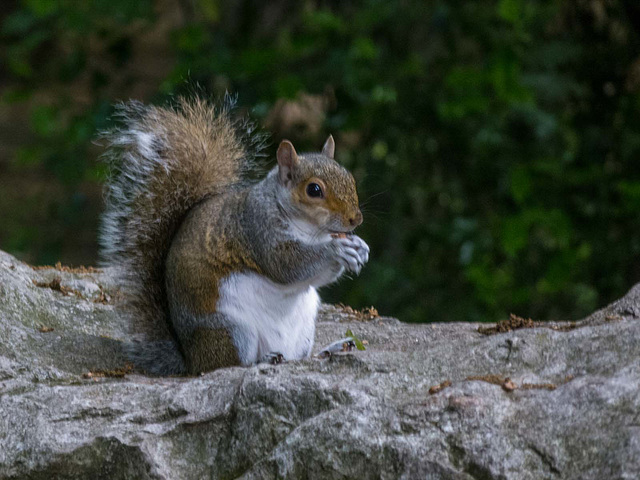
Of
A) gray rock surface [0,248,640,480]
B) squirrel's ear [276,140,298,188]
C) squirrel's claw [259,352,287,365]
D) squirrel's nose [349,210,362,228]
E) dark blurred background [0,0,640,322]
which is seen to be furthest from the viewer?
dark blurred background [0,0,640,322]

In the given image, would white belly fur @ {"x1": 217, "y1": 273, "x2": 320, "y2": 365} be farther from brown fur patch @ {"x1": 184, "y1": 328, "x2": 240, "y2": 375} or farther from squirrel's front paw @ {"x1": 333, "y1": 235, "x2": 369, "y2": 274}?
squirrel's front paw @ {"x1": 333, "y1": 235, "x2": 369, "y2": 274}

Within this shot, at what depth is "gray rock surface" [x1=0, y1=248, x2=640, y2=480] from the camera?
1580mm

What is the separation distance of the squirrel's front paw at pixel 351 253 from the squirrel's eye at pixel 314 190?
16 cm

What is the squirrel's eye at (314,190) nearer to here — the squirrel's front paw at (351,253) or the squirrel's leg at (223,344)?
the squirrel's front paw at (351,253)

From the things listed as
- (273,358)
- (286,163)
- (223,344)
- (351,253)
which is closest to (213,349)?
(223,344)

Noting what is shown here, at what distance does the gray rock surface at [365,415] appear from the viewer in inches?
62.2

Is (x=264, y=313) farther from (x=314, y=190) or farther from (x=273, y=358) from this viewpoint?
(x=314, y=190)

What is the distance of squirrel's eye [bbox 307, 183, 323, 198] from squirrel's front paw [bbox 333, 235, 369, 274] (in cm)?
16

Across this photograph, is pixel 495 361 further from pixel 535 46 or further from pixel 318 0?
pixel 318 0

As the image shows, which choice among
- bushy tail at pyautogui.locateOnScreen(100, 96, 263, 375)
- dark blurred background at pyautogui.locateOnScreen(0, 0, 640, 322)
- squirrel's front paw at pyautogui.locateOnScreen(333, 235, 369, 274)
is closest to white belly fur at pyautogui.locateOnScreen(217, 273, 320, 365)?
squirrel's front paw at pyautogui.locateOnScreen(333, 235, 369, 274)

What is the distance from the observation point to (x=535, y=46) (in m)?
4.17

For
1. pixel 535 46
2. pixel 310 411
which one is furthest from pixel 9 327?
pixel 535 46

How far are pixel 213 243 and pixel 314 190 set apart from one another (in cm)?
31

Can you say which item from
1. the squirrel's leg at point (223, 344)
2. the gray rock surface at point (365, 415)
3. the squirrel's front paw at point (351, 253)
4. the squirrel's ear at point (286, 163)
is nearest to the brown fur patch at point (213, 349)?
the squirrel's leg at point (223, 344)
